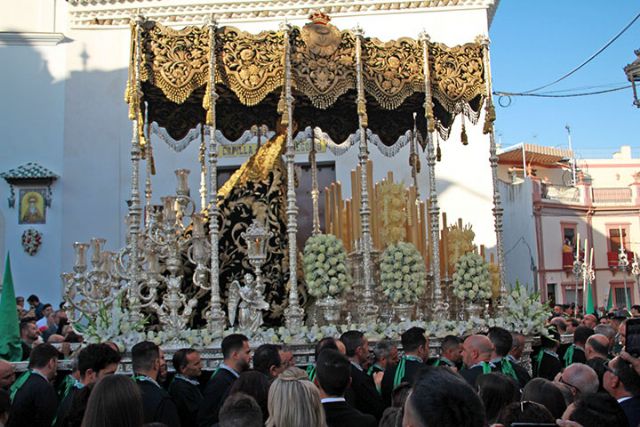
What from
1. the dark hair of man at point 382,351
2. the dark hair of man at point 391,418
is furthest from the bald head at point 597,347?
the dark hair of man at point 391,418

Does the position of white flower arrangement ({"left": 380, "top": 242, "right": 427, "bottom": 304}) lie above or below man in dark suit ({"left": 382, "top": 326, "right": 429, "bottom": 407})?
above

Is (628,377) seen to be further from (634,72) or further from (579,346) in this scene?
(634,72)

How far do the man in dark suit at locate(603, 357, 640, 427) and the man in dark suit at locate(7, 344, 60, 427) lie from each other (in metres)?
4.03

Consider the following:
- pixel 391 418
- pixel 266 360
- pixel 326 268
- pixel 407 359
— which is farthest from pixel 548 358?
pixel 391 418

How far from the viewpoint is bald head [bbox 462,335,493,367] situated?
227 inches

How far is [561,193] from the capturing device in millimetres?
33219

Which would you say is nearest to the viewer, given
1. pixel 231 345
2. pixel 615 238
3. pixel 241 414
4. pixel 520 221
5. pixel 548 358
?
pixel 241 414

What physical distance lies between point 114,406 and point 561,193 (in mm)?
32108

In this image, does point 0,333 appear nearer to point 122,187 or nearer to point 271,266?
point 271,266

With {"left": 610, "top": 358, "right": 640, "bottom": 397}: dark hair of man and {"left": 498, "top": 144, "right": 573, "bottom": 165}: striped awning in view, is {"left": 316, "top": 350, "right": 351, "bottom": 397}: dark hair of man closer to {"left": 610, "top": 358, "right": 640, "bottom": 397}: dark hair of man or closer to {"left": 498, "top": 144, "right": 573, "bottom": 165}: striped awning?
{"left": 610, "top": 358, "right": 640, "bottom": 397}: dark hair of man

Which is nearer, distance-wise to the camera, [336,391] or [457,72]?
[336,391]

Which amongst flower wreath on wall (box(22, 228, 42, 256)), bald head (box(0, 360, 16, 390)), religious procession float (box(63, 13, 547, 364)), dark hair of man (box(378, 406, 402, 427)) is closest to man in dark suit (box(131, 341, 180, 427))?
bald head (box(0, 360, 16, 390))

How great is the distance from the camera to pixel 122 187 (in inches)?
668

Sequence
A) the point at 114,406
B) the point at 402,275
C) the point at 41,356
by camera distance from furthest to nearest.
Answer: the point at 402,275, the point at 41,356, the point at 114,406
